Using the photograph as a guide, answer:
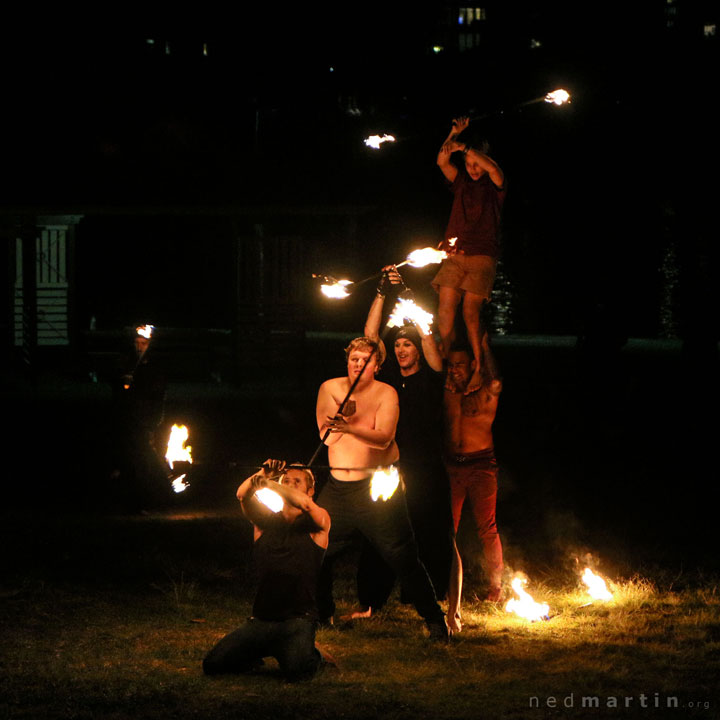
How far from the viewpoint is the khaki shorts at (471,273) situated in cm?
773

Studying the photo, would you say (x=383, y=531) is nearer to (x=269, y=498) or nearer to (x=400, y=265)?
(x=269, y=498)

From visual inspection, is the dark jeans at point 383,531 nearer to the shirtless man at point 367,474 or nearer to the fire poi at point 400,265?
the shirtless man at point 367,474

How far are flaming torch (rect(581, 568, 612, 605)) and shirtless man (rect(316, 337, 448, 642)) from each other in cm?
149

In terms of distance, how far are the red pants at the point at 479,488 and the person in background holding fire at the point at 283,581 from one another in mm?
1437

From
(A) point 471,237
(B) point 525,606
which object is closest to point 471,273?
(A) point 471,237

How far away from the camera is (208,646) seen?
6.69 m

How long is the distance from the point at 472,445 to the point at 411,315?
101 cm

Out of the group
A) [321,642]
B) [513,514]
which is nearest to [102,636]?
[321,642]

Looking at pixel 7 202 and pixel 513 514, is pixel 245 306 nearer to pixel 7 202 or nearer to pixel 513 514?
pixel 7 202

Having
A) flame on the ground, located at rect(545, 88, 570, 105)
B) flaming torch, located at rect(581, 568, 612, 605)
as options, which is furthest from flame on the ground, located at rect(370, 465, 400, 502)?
flame on the ground, located at rect(545, 88, 570, 105)

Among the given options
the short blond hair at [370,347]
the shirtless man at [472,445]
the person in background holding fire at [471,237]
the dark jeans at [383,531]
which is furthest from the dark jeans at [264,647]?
the person in background holding fire at [471,237]

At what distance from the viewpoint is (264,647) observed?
6020 mm

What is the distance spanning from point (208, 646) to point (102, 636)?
661mm

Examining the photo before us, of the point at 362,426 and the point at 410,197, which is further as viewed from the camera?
the point at 410,197
